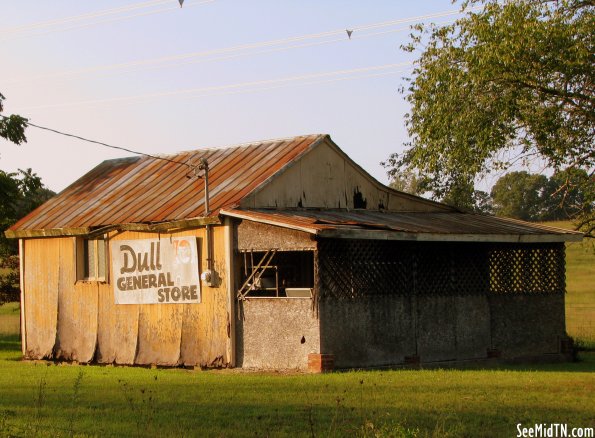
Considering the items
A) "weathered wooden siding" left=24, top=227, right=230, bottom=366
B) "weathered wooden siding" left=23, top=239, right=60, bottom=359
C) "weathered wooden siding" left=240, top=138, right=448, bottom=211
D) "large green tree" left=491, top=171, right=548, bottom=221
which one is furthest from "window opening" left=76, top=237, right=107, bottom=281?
"large green tree" left=491, top=171, right=548, bottom=221

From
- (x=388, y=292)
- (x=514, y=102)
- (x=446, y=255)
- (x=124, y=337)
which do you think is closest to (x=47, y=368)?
(x=124, y=337)

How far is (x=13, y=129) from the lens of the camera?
2923 cm

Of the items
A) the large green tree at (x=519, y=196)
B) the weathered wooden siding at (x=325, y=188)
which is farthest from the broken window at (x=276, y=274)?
the large green tree at (x=519, y=196)

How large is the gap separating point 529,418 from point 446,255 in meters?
9.51

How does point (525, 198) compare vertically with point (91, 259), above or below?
above

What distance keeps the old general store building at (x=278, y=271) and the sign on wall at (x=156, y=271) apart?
37 millimetres

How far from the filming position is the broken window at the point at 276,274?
19625 millimetres

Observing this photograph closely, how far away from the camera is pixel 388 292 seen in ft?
66.3

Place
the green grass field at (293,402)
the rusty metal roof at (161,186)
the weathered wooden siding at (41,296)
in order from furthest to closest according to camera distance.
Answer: the weathered wooden siding at (41,296)
the rusty metal roof at (161,186)
the green grass field at (293,402)

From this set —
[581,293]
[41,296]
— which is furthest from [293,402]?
[581,293]

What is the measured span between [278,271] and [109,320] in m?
4.54

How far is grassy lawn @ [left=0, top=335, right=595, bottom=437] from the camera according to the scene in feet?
38.2

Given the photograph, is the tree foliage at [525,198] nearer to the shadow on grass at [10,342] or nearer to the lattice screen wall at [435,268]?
the shadow on grass at [10,342]

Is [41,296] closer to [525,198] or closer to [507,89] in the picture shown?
[507,89]
